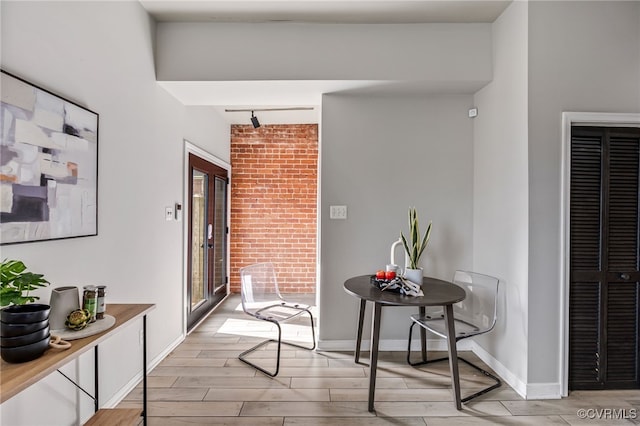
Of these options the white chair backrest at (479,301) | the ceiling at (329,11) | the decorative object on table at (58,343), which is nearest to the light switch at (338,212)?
the white chair backrest at (479,301)

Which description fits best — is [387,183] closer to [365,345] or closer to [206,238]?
[365,345]

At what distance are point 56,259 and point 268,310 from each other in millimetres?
1609

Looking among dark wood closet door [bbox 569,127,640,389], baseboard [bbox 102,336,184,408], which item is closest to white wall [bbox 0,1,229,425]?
baseboard [bbox 102,336,184,408]

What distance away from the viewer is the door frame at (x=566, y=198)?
2213 mm

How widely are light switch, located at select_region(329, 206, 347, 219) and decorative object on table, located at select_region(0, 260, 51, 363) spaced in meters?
2.07

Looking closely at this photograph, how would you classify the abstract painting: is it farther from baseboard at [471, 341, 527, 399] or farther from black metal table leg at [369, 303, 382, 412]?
baseboard at [471, 341, 527, 399]

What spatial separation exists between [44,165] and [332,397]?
7.00 feet

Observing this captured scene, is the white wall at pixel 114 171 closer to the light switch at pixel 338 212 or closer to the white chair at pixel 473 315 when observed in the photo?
the light switch at pixel 338 212

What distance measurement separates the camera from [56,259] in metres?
1.64

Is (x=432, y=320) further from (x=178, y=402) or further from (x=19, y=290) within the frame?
(x=19, y=290)

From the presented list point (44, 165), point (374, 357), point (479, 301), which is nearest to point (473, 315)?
point (479, 301)

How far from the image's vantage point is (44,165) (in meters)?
1.55

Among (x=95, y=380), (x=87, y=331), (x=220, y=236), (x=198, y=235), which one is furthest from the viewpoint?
(x=220, y=236)

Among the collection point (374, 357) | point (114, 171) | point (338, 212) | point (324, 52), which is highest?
point (324, 52)
